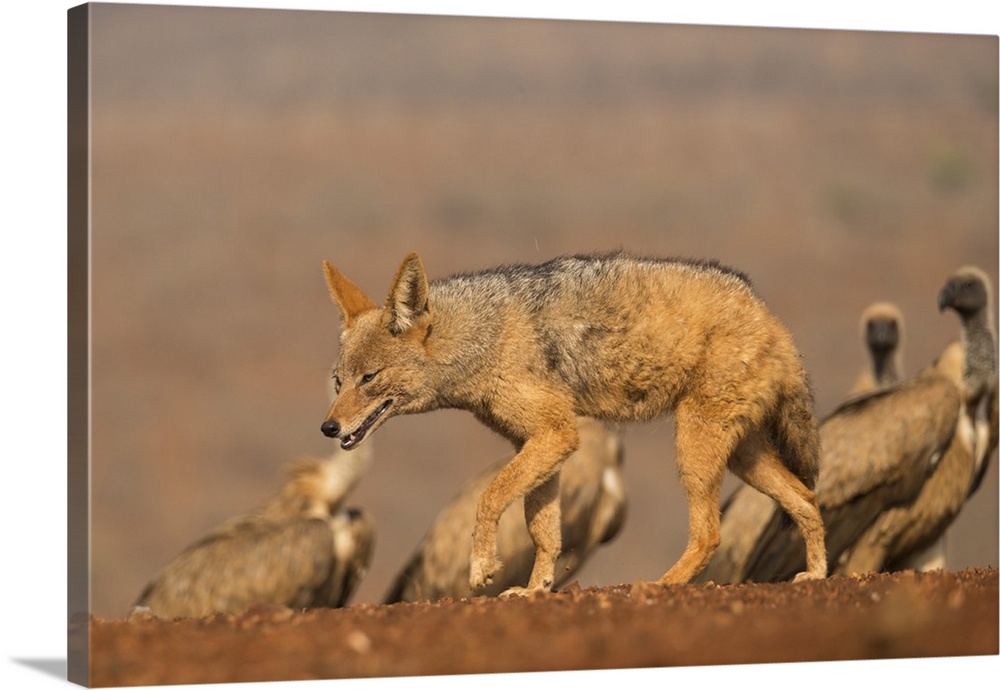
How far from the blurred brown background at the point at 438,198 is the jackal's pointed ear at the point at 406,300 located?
5.05 feet

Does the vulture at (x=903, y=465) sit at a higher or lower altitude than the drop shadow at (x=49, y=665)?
higher

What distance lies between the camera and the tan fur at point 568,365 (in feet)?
36.2

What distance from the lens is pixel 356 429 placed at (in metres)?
10.9

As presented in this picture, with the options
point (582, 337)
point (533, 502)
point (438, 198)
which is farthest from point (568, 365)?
point (438, 198)

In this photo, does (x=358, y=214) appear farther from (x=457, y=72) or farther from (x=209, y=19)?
(x=209, y=19)

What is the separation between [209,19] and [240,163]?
748 cm

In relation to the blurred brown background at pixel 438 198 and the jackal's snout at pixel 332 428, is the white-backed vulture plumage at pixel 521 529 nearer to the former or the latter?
the blurred brown background at pixel 438 198

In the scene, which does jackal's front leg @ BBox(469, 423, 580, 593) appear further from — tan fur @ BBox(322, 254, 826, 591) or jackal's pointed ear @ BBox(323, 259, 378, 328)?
jackal's pointed ear @ BBox(323, 259, 378, 328)

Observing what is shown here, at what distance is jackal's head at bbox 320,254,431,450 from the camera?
10.9 metres

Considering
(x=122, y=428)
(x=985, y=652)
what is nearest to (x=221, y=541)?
(x=122, y=428)

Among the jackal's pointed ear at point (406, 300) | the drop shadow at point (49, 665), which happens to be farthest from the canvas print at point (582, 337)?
the drop shadow at point (49, 665)

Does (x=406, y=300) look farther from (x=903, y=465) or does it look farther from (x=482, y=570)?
(x=903, y=465)

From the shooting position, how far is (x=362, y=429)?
10.9 metres

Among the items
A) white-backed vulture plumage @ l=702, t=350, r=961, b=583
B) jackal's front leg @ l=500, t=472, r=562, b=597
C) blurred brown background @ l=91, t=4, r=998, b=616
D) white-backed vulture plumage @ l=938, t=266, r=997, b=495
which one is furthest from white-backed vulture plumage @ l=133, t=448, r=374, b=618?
white-backed vulture plumage @ l=938, t=266, r=997, b=495
